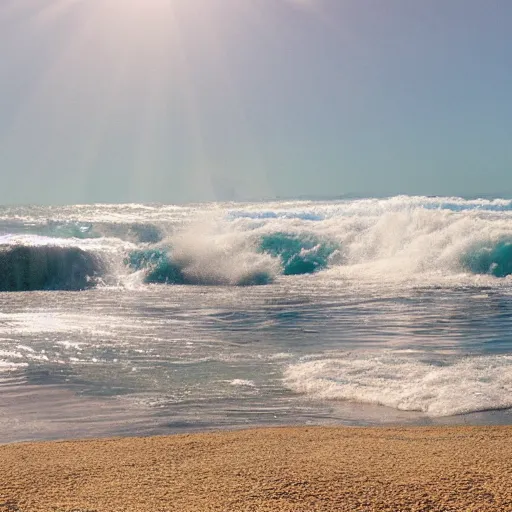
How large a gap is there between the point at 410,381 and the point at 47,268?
2046 cm

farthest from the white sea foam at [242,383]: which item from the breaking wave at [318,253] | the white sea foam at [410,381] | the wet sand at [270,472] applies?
the breaking wave at [318,253]

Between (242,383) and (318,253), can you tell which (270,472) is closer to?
(242,383)

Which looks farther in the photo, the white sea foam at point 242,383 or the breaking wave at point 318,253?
the breaking wave at point 318,253

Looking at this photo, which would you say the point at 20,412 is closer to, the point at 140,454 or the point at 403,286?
the point at 140,454

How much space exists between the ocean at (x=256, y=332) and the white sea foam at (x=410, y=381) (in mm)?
29

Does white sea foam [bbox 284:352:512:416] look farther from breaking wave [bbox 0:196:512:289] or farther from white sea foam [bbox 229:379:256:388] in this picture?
breaking wave [bbox 0:196:512:289]

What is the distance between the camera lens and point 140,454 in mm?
6648

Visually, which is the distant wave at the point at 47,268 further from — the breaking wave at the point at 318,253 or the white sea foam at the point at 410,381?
the white sea foam at the point at 410,381

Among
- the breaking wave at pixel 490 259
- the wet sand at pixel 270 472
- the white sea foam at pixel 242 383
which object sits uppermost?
the breaking wave at pixel 490 259

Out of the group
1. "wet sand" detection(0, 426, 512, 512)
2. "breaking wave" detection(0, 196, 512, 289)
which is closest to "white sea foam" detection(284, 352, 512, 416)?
"wet sand" detection(0, 426, 512, 512)

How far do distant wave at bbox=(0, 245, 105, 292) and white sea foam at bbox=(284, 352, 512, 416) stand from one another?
53.1 feet

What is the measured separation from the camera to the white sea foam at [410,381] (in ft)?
28.7

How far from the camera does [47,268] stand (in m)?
27.8

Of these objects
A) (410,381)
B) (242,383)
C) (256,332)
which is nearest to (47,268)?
(256,332)
